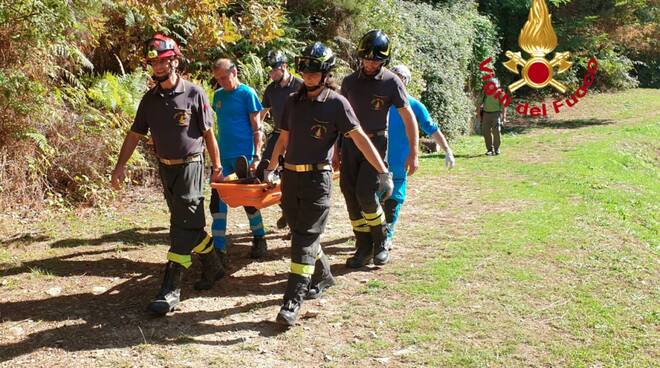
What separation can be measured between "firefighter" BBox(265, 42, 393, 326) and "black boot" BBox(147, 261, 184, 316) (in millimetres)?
932

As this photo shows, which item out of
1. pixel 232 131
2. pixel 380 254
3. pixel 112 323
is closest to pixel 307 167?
pixel 232 131

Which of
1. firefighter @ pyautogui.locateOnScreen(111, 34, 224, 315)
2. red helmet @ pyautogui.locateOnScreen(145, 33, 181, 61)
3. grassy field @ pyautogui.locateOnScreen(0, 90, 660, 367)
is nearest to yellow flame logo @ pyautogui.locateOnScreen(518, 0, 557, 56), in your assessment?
grassy field @ pyautogui.locateOnScreen(0, 90, 660, 367)

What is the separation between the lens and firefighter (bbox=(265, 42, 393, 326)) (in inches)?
196

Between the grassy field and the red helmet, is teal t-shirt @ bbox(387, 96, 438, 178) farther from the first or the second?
the red helmet

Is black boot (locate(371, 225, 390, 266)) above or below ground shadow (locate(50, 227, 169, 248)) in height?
below

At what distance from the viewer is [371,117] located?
239 inches

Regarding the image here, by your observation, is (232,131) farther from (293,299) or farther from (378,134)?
(293,299)

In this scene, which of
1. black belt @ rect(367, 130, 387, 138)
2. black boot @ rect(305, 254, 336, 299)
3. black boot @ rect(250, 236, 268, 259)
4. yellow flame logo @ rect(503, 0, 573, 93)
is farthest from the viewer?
yellow flame logo @ rect(503, 0, 573, 93)

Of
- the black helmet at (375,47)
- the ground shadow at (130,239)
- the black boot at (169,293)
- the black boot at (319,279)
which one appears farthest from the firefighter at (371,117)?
the ground shadow at (130,239)

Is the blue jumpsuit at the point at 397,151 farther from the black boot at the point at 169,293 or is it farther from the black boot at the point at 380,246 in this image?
the black boot at the point at 169,293

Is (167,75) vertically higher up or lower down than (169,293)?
higher up

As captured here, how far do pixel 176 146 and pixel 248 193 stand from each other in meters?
0.71

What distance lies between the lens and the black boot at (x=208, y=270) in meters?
5.77

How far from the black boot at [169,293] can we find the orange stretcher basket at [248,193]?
0.72m
